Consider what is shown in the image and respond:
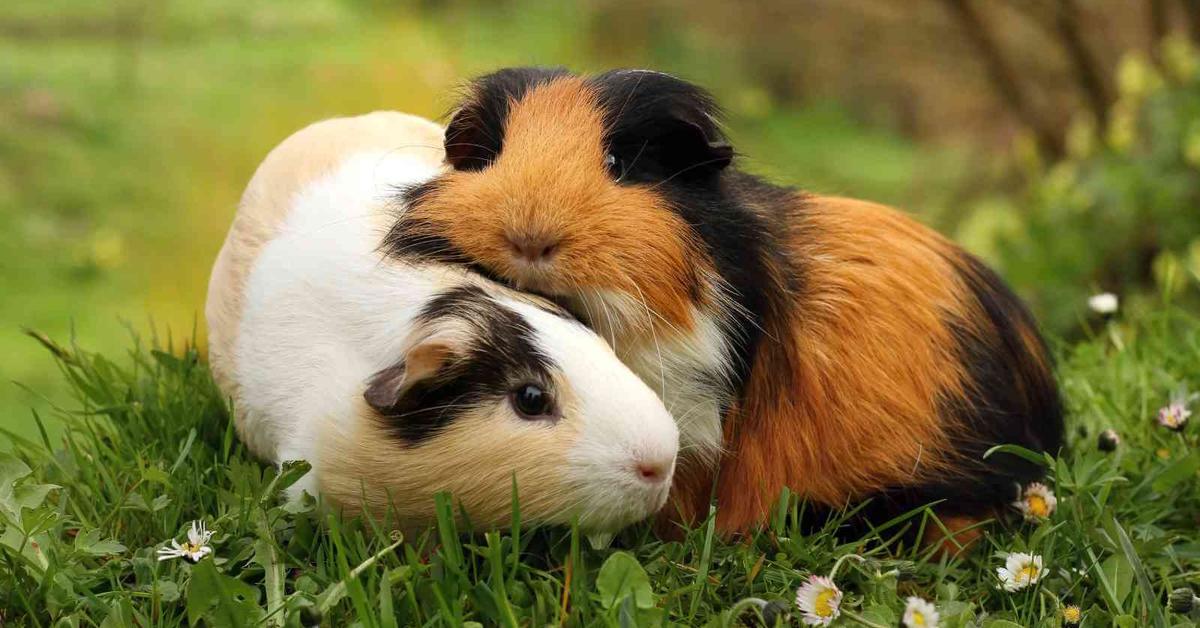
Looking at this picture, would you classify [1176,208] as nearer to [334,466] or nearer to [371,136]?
[371,136]

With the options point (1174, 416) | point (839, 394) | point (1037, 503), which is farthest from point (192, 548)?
point (1174, 416)

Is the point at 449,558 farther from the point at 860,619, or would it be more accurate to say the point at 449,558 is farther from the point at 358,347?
the point at 860,619

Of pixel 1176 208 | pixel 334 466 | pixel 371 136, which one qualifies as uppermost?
pixel 371 136

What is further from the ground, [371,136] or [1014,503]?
[371,136]

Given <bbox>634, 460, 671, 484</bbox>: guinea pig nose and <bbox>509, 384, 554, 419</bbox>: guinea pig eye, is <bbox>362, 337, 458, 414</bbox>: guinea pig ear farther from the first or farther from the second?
<bbox>634, 460, 671, 484</bbox>: guinea pig nose

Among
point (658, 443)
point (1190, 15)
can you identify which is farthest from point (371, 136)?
point (1190, 15)

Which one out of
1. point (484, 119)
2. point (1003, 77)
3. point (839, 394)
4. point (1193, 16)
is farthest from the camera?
point (1003, 77)
